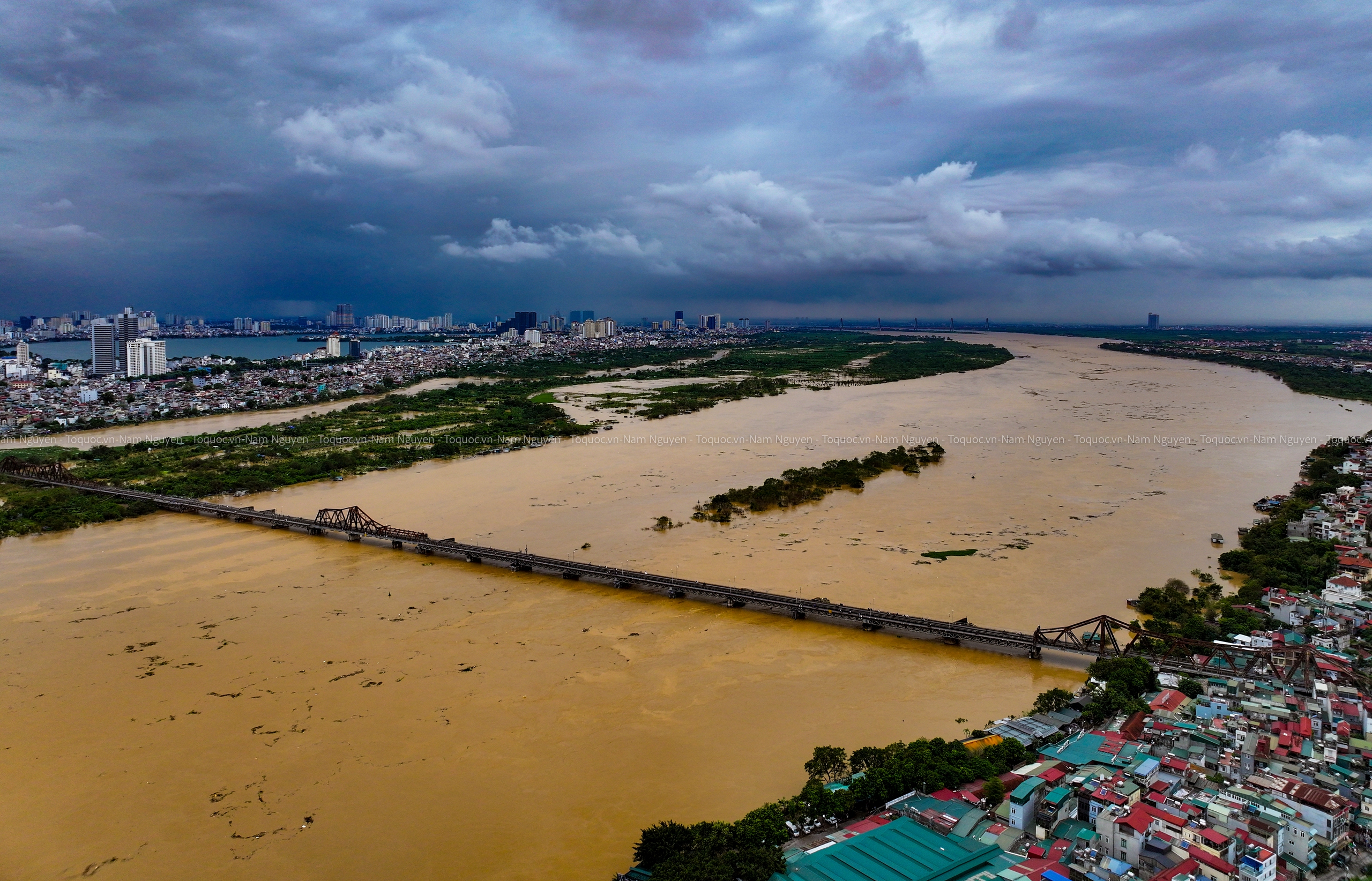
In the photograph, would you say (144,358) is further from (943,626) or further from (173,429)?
(943,626)

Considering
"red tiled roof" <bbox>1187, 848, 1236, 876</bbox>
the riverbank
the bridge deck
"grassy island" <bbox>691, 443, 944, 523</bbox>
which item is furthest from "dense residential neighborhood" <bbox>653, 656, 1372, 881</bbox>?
the riverbank

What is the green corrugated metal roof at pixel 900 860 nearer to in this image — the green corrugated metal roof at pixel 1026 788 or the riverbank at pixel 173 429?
the green corrugated metal roof at pixel 1026 788

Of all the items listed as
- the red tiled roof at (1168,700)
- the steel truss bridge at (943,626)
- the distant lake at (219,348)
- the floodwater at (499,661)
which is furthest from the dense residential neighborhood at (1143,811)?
the distant lake at (219,348)

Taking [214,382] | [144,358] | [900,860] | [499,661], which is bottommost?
[499,661]

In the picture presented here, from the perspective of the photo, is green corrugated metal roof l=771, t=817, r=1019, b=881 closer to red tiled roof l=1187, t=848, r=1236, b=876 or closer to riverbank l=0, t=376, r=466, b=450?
red tiled roof l=1187, t=848, r=1236, b=876

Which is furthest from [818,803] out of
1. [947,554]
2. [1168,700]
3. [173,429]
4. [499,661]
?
[173,429]

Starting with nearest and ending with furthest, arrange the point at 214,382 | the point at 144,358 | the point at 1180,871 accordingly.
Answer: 1. the point at 1180,871
2. the point at 214,382
3. the point at 144,358

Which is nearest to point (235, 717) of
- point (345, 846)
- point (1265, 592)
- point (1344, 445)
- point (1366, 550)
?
point (345, 846)
